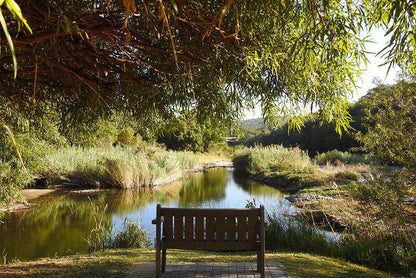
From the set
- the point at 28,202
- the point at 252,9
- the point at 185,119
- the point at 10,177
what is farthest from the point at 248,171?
the point at 252,9

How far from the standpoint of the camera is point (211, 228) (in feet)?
12.1

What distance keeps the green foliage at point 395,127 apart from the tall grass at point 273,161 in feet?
38.6

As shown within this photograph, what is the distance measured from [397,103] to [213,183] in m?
13.1

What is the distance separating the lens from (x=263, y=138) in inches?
1662

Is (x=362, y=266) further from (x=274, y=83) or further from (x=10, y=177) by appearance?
(x=10, y=177)

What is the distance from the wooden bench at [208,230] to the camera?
143 inches

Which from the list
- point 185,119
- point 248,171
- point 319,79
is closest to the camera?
point 319,79

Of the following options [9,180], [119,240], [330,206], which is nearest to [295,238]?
[330,206]

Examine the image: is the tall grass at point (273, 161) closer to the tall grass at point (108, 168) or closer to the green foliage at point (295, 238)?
the tall grass at point (108, 168)

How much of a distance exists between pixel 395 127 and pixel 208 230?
334 centimetres

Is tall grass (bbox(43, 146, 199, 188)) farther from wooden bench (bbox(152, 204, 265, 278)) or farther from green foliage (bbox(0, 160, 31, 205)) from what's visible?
wooden bench (bbox(152, 204, 265, 278))

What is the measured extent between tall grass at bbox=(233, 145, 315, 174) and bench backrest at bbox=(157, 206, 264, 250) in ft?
45.7

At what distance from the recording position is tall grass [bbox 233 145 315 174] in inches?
721

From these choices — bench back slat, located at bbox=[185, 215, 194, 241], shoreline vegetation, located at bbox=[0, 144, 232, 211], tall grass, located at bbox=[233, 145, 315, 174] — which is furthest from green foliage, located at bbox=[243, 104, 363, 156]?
bench back slat, located at bbox=[185, 215, 194, 241]
